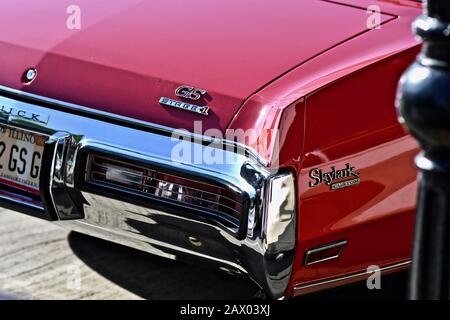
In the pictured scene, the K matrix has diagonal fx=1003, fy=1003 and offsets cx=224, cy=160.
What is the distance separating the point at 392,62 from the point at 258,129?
1.98 feet

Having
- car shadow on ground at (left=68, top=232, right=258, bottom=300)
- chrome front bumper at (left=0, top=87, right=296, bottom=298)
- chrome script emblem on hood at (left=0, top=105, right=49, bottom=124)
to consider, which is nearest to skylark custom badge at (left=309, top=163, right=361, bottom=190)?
chrome front bumper at (left=0, top=87, right=296, bottom=298)

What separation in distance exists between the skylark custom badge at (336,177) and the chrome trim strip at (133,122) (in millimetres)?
201

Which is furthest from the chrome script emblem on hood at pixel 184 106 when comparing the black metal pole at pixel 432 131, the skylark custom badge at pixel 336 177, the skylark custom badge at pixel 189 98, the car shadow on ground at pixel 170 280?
the black metal pole at pixel 432 131

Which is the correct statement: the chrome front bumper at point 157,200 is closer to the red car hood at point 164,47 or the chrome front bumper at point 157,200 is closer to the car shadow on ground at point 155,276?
the red car hood at point 164,47

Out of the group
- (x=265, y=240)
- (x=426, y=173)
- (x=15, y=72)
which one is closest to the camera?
(x=426, y=173)

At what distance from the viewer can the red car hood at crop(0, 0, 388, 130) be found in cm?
353

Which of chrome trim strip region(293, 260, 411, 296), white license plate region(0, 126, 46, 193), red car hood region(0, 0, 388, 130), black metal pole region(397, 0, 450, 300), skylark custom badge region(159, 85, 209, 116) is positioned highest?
red car hood region(0, 0, 388, 130)

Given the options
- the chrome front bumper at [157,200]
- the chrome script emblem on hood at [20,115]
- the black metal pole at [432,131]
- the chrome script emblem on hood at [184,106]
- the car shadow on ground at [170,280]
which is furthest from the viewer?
the car shadow on ground at [170,280]

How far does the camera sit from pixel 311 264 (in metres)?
3.50

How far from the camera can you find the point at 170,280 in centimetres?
430

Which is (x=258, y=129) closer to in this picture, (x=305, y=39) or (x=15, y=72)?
(x=305, y=39)

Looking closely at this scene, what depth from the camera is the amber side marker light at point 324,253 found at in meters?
3.47

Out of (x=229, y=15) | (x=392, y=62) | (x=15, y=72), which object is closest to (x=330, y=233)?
(x=392, y=62)

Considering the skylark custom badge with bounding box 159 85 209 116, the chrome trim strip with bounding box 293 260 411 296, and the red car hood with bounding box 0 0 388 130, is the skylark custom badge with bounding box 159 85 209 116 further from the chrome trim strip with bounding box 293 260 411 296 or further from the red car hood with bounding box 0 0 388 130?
the chrome trim strip with bounding box 293 260 411 296
